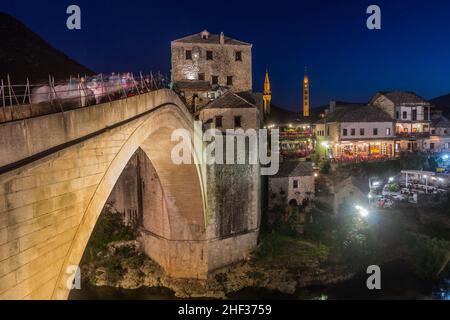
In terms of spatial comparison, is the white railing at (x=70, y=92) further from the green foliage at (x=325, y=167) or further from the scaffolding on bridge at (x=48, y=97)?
the green foliage at (x=325, y=167)

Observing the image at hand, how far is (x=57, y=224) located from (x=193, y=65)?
93.5 feet

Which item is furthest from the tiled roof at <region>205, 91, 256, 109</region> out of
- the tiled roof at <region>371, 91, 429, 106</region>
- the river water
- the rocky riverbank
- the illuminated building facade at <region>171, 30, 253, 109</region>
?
the tiled roof at <region>371, 91, 429, 106</region>

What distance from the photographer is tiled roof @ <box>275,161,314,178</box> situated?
2958cm

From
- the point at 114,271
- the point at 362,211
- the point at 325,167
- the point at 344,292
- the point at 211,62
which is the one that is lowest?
the point at 344,292

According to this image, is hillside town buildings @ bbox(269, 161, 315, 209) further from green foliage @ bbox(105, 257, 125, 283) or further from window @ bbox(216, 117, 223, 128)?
green foliage @ bbox(105, 257, 125, 283)

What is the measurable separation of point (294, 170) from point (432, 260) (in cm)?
1111

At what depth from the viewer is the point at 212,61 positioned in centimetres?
3475

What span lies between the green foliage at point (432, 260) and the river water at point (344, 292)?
0.55 m

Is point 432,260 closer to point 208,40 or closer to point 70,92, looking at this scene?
point 70,92

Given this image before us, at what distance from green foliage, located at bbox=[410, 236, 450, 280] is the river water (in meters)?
0.55

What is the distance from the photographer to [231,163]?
2248cm

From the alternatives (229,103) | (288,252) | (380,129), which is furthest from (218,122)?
(380,129)

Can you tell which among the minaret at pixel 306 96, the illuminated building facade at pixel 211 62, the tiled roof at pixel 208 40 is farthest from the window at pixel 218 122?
the minaret at pixel 306 96
